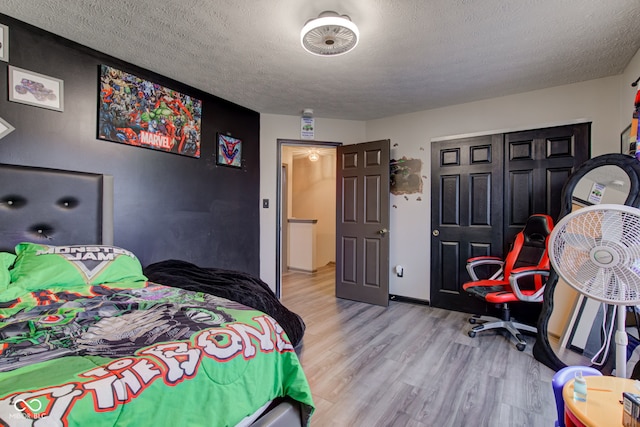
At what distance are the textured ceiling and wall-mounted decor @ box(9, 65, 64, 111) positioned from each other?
338 millimetres

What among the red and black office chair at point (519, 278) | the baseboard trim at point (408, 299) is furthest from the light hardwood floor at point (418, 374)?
the baseboard trim at point (408, 299)

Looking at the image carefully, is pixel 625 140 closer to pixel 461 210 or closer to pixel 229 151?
pixel 461 210

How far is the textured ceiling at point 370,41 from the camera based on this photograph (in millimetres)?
1762

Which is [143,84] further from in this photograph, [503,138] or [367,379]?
[503,138]

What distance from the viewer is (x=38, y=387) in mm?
699

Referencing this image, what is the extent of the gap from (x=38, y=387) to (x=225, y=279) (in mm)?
1365

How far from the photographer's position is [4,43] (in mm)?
1826

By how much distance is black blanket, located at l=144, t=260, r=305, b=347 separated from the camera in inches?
72.6

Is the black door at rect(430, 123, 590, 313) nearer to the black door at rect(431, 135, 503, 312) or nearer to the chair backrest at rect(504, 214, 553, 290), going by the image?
the black door at rect(431, 135, 503, 312)

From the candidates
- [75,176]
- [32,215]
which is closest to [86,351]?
[32,215]

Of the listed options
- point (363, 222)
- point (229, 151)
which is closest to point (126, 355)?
point (229, 151)

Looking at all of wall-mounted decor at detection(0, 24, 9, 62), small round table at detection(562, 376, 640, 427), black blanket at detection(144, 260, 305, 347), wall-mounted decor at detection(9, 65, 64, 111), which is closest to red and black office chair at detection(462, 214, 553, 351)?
small round table at detection(562, 376, 640, 427)

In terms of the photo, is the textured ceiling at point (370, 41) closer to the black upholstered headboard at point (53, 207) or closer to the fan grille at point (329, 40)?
the fan grille at point (329, 40)

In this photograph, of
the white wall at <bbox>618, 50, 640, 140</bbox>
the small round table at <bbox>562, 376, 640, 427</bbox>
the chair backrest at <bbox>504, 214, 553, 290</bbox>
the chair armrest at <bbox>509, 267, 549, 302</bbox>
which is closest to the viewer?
the small round table at <bbox>562, 376, 640, 427</bbox>
